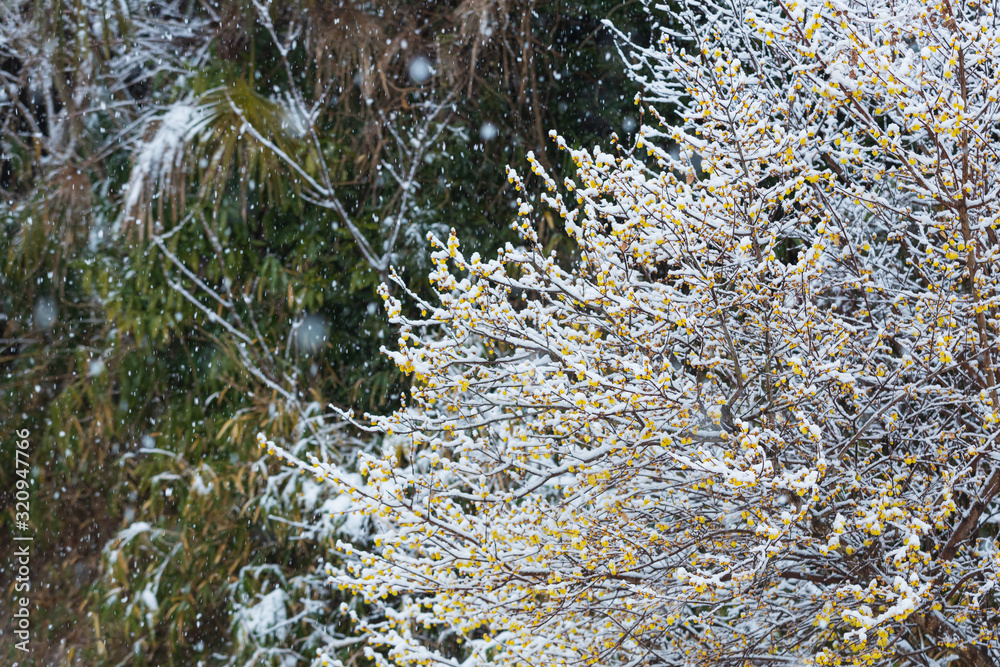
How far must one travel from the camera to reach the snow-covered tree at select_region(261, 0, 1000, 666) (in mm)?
2100

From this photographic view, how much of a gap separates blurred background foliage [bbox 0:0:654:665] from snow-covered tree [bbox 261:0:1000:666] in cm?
233

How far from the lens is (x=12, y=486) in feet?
20.9

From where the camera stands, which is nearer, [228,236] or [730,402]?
[730,402]

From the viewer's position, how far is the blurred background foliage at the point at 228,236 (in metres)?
4.92

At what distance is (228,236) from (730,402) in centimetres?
Answer: 408

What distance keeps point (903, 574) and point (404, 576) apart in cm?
146

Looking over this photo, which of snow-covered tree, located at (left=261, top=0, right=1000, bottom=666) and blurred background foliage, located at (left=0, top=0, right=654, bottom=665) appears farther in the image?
blurred background foliage, located at (left=0, top=0, right=654, bottom=665)

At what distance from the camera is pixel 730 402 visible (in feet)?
7.11

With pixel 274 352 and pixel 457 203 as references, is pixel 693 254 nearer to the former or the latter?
pixel 457 203

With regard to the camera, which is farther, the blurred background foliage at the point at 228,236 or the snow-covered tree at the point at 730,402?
the blurred background foliage at the point at 228,236

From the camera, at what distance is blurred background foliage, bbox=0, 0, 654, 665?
492cm

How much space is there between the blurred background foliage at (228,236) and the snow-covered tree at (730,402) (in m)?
2.33

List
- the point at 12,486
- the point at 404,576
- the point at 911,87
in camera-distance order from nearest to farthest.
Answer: the point at 911,87
the point at 404,576
the point at 12,486

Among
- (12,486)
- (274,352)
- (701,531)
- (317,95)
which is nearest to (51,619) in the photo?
(12,486)
